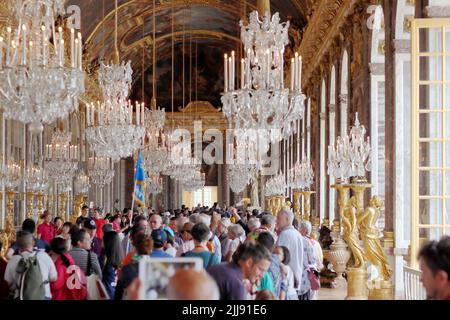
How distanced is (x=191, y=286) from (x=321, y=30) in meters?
19.8

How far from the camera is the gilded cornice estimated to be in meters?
19.4

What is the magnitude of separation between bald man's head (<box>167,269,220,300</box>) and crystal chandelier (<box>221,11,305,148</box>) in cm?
492

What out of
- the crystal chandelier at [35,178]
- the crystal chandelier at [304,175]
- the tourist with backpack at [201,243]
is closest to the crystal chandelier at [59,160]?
the crystal chandelier at [35,178]

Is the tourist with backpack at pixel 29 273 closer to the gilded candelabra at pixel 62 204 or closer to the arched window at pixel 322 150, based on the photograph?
the arched window at pixel 322 150

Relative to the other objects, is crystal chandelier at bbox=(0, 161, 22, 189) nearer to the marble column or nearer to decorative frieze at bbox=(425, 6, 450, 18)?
decorative frieze at bbox=(425, 6, 450, 18)

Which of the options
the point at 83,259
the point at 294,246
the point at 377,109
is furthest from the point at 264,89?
the point at 377,109

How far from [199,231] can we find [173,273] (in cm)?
298

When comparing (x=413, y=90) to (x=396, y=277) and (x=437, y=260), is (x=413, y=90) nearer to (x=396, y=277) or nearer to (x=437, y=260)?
(x=396, y=277)

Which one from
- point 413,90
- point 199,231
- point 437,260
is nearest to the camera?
point 437,260

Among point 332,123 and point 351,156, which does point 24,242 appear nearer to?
point 351,156

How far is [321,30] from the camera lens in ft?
74.5

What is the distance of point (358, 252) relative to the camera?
12.2 meters
